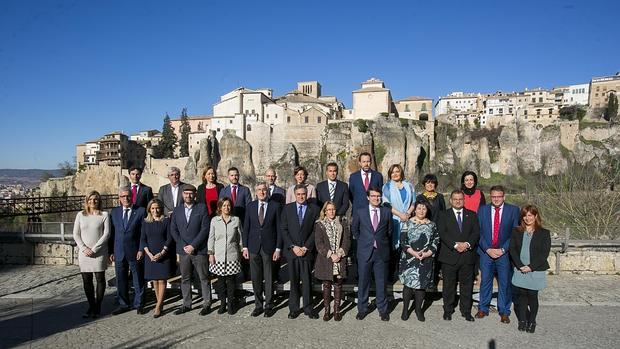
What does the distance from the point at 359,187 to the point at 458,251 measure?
74.7 inches

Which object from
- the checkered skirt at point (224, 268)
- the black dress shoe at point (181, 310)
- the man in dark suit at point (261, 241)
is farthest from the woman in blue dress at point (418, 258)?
the black dress shoe at point (181, 310)

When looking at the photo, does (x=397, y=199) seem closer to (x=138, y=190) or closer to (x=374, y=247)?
(x=374, y=247)

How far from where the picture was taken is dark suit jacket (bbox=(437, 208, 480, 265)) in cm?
561

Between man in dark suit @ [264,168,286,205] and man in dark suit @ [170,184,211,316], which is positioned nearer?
man in dark suit @ [170,184,211,316]

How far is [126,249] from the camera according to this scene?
5973mm

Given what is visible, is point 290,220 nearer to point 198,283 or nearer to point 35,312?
point 198,283

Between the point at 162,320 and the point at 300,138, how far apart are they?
5738 cm

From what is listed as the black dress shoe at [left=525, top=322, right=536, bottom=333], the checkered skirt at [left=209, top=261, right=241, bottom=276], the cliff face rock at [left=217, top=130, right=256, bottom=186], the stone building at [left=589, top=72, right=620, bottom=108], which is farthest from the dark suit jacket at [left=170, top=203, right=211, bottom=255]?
the stone building at [left=589, top=72, right=620, bottom=108]

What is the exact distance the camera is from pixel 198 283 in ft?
21.3

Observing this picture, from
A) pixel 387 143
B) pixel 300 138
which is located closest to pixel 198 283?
pixel 387 143

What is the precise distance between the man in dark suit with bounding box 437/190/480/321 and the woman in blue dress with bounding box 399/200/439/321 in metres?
0.18

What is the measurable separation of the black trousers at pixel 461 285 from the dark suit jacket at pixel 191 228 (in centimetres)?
365

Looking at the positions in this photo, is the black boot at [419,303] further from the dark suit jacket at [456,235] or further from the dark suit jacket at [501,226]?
the dark suit jacket at [501,226]

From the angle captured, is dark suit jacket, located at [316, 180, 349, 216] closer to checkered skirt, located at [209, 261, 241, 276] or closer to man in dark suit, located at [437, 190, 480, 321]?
man in dark suit, located at [437, 190, 480, 321]
